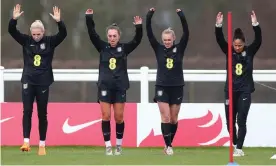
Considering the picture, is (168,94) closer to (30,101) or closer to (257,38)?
(257,38)

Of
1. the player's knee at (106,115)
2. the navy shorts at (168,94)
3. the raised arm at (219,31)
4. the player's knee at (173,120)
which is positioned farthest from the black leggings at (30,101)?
the raised arm at (219,31)

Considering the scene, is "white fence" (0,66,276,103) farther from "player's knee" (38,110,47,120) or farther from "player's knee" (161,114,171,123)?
"player's knee" (38,110,47,120)

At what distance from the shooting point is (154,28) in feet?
51.2

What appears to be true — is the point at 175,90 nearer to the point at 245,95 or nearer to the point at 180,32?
the point at 245,95

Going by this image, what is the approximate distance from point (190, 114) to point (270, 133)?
4.22 ft

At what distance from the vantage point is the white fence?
15156 millimetres

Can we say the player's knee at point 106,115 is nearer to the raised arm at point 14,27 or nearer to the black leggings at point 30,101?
the black leggings at point 30,101

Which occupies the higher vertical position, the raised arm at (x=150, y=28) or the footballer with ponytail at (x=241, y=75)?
the raised arm at (x=150, y=28)

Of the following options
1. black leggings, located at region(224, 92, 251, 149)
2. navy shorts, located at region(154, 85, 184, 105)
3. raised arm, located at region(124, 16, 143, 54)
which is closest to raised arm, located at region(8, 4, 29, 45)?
raised arm, located at region(124, 16, 143, 54)

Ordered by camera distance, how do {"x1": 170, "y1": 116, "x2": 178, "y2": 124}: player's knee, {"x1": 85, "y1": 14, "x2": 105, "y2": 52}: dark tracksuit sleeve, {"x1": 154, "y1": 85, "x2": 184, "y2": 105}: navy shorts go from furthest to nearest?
{"x1": 170, "y1": 116, "x2": 178, "y2": 124}: player's knee, {"x1": 154, "y1": 85, "x2": 184, "y2": 105}: navy shorts, {"x1": 85, "y1": 14, "x2": 105, "y2": 52}: dark tracksuit sleeve

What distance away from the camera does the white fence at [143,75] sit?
49.7 feet

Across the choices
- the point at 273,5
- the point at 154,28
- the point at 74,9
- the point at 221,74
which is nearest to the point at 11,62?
the point at 74,9

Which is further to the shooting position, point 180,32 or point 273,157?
point 180,32

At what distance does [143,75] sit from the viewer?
15.2m
